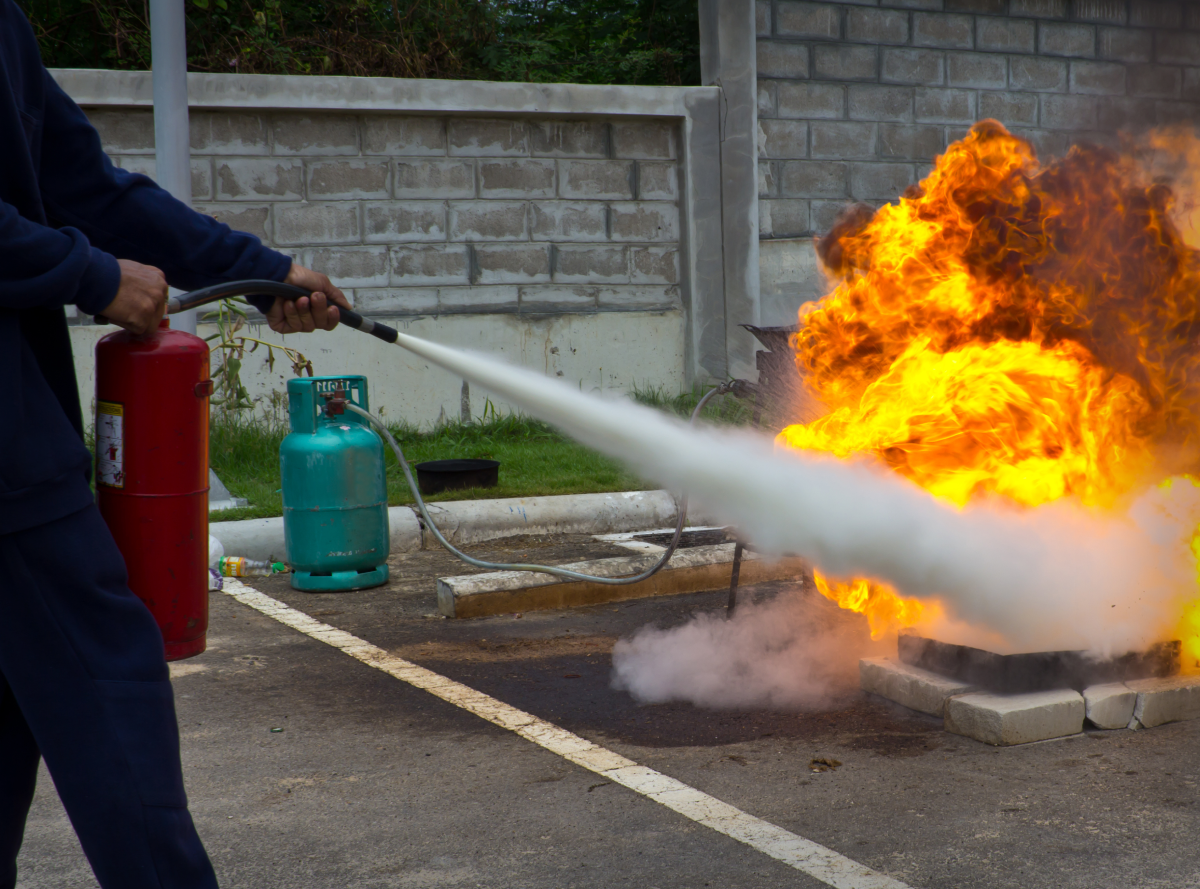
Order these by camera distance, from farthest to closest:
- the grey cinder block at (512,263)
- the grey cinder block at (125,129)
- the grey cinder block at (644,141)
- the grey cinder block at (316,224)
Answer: the grey cinder block at (644,141) < the grey cinder block at (512,263) < the grey cinder block at (316,224) < the grey cinder block at (125,129)

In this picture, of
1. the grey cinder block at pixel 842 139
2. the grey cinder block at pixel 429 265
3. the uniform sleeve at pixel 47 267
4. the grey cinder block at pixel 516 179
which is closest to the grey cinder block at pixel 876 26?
the grey cinder block at pixel 842 139

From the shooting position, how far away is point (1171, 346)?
176 inches

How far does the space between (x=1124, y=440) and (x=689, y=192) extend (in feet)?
20.4

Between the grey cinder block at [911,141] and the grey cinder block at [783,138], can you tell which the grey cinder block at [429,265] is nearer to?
the grey cinder block at [783,138]

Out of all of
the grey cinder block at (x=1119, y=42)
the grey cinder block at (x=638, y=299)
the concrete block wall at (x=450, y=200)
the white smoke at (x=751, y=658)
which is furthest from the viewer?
the grey cinder block at (x=1119, y=42)

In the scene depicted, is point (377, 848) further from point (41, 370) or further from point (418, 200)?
point (418, 200)

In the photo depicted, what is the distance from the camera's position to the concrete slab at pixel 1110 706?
12.7 feet

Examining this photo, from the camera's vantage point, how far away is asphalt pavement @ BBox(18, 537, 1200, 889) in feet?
9.62

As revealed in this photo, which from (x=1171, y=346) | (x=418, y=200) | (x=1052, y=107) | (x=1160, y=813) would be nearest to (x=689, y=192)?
(x=418, y=200)

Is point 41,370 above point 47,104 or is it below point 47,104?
below

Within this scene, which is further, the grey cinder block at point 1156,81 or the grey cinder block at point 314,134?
the grey cinder block at point 314,134

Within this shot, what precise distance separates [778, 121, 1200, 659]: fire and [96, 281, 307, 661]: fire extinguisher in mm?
2716

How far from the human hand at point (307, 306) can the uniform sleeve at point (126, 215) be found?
11cm

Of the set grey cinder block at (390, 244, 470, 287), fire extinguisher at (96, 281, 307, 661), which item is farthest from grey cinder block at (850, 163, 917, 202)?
fire extinguisher at (96, 281, 307, 661)
